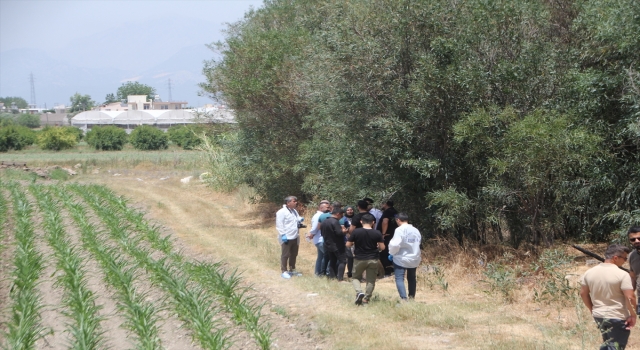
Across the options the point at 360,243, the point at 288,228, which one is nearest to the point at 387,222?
the point at 288,228

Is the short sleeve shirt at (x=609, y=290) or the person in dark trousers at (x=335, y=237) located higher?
the short sleeve shirt at (x=609, y=290)

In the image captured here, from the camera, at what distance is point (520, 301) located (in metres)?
11.4

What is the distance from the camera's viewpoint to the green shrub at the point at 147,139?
77312 millimetres

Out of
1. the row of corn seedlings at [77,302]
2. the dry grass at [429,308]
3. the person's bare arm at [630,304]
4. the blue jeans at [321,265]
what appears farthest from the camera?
the blue jeans at [321,265]

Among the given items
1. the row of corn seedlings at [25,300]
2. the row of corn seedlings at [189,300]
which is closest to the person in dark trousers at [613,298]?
the row of corn seedlings at [189,300]

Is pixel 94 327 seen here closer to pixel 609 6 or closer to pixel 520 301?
pixel 520 301

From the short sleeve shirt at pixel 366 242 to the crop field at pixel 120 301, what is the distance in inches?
72.1

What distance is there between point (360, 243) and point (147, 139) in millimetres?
69302

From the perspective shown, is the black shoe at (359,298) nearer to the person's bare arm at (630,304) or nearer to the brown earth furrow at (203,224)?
the brown earth furrow at (203,224)

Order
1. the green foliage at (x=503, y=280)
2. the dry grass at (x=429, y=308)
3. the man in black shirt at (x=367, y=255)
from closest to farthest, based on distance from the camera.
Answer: the dry grass at (x=429, y=308)
the man in black shirt at (x=367, y=255)
the green foliage at (x=503, y=280)

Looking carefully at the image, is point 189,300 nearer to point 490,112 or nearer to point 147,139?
point 490,112

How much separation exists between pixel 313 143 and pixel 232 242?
387 centimetres

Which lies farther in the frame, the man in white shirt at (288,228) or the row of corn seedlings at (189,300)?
the man in white shirt at (288,228)

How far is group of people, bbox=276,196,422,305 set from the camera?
1118 centimetres
